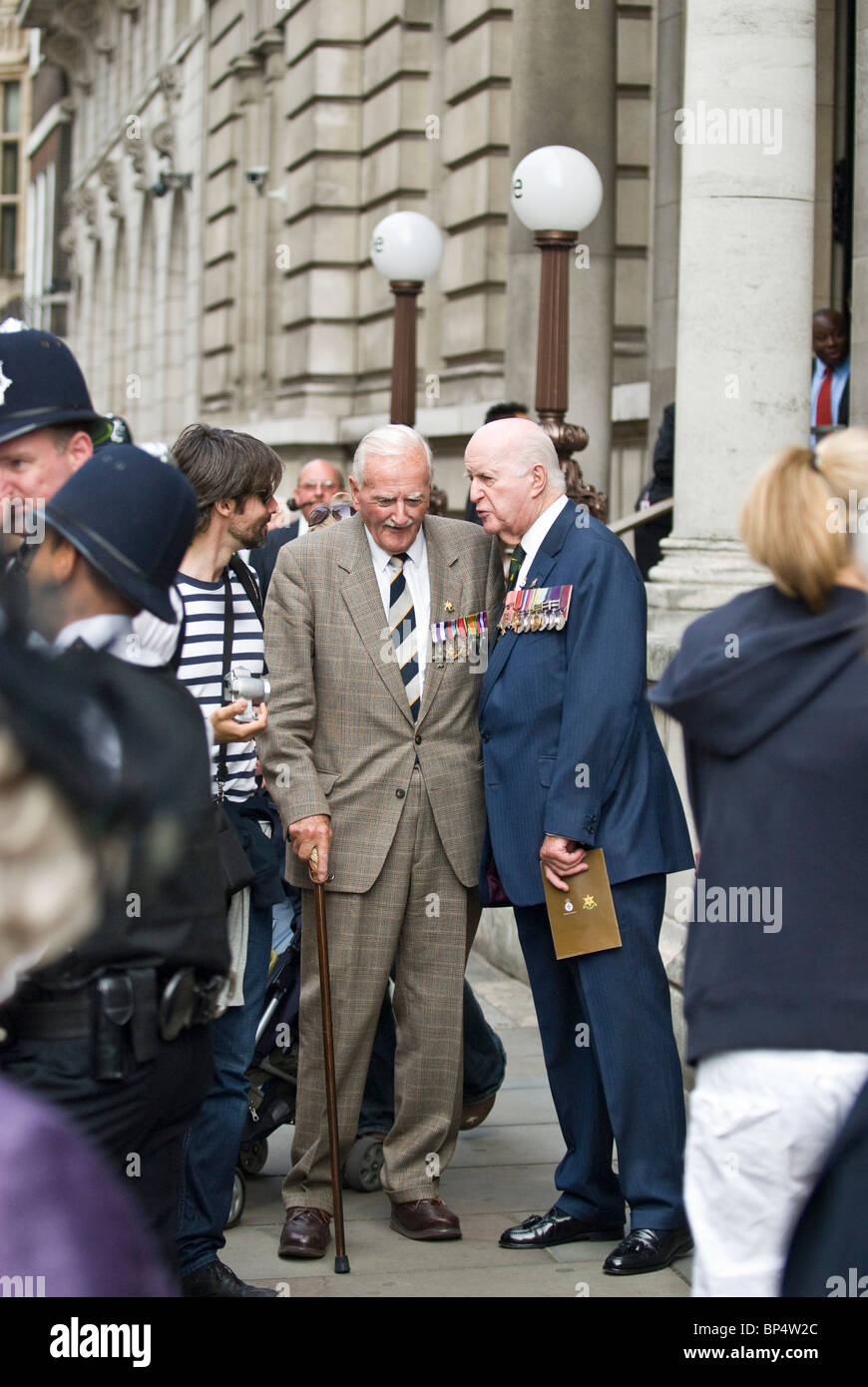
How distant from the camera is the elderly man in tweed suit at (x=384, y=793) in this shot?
5.09 metres

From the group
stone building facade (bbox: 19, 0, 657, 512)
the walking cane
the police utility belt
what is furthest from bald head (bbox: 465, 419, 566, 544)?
stone building facade (bbox: 19, 0, 657, 512)

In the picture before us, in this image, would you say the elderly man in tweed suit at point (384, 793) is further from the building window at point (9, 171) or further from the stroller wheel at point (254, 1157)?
the building window at point (9, 171)

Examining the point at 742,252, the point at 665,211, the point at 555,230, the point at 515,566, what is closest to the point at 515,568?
the point at 515,566

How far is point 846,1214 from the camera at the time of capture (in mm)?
2867

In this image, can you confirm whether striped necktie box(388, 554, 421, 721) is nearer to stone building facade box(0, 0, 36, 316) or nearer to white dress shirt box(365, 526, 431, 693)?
white dress shirt box(365, 526, 431, 693)

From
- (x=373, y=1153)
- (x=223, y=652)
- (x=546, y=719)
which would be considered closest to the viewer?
(x=223, y=652)

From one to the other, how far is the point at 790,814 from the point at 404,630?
7.78 ft

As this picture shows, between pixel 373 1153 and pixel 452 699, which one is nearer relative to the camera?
pixel 452 699

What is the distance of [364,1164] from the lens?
5.65 meters

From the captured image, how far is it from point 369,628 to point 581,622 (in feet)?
1.95

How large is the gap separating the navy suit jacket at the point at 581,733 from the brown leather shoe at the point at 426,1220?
0.86m

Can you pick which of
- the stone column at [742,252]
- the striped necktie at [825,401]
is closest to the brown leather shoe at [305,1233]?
the stone column at [742,252]
